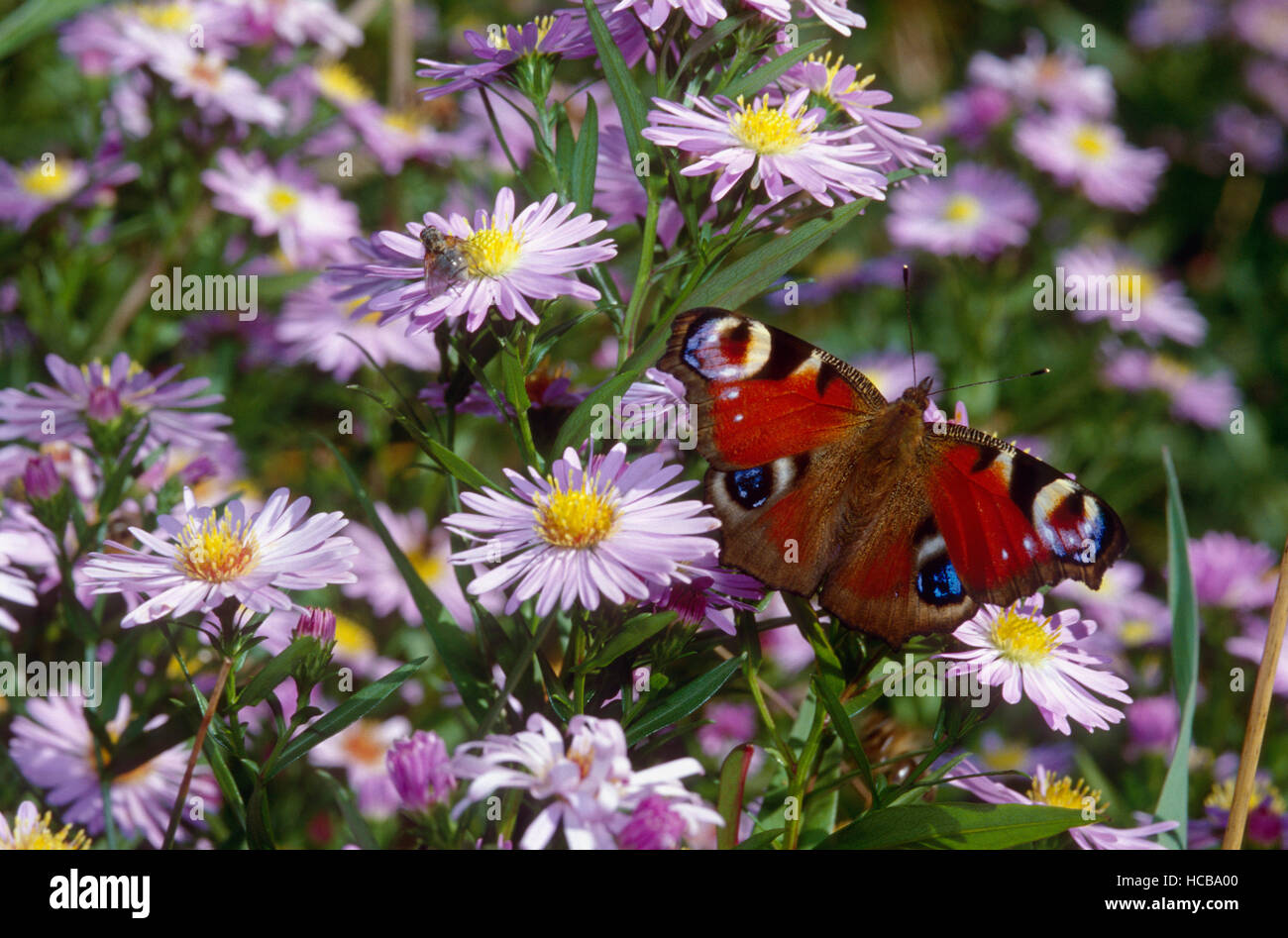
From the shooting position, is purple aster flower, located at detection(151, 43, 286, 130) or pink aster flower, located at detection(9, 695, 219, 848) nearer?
pink aster flower, located at detection(9, 695, 219, 848)

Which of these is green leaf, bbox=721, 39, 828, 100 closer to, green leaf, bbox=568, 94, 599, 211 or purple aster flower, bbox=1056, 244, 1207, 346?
green leaf, bbox=568, 94, 599, 211

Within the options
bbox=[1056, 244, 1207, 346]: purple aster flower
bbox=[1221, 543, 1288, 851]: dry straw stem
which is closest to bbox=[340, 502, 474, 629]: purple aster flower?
bbox=[1221, 543, 1288, 851]: dry straw stem

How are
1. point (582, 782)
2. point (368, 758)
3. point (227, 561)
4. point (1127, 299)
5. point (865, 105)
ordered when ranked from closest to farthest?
point (582, 782)
point (227, 561)
point (865, 105)
point (368, 758)
point (1127, 299)

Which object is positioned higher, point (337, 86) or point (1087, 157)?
point (337, 86)

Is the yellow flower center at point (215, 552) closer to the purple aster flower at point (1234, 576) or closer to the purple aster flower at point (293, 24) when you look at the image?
the purple aster flower at point (293, 24)

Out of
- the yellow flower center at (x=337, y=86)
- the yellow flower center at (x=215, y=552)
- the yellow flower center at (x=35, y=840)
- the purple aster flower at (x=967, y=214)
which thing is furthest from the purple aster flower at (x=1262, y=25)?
the yellow flower center at (x=35, y=840)

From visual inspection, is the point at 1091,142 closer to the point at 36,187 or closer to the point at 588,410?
the point at 588,410

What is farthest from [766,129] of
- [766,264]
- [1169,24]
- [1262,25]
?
[1262,25]

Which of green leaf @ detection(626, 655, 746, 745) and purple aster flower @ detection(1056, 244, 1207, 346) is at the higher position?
purple aster flower @ detection(1056, 244, 1207, 346)
